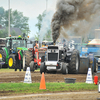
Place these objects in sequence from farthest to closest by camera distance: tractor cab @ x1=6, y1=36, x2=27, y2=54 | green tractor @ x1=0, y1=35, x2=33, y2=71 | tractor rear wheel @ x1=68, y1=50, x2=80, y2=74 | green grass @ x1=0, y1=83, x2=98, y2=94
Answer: tractor cab @ x1=6, y1=36, x2=27, y2=54 → green tractor @ x1=0, y1=35, x2=33, y2=71 → tractor rear wheel @ x1=68, y1=50, x2=80, y2=74 → green grass @ x1=0, y1=83, x2=98, y2=94

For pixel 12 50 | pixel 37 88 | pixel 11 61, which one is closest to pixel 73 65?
pixel 11 61

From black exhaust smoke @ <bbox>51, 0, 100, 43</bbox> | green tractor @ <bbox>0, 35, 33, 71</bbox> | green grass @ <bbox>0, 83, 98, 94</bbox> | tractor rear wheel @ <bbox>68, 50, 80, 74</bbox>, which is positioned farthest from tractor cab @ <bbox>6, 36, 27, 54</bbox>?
green grass @ <bbox>0, 83, 98, 94</bbox>

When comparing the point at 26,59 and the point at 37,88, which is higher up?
the point at 26,59

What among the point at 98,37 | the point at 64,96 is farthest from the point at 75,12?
the point at 98,37

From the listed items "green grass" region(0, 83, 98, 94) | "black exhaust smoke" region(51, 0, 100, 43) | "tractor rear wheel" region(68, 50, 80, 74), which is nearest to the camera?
"green grass" region(0, 83, 98, 94)

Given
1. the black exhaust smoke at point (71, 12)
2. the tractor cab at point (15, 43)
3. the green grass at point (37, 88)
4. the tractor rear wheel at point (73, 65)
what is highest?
the black exhaust smoke at point (71, 12)

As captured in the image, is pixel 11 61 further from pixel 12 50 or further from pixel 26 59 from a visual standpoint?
pixel 26 59

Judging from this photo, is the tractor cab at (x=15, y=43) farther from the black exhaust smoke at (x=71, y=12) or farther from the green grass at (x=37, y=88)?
the green grass at (x=37, y=88)

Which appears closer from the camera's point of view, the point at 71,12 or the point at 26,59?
the point at 71,12

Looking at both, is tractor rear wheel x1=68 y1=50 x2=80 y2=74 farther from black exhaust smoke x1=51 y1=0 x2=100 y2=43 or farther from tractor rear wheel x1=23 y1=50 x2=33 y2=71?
tractor rear wheel x1=23 y1=50 x2=33 y2=71

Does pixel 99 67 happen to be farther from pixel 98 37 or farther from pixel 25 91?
pixel 98 37

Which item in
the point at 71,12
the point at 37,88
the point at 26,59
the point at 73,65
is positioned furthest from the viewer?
the point at 26,59

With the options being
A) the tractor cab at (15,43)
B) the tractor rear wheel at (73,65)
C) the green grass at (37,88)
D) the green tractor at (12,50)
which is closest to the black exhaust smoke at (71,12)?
the tractor rear wheel at (73,65)

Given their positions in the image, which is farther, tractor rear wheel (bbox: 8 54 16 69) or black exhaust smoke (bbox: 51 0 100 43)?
tractor rear wheel (bbox: 8 54 16 69)
